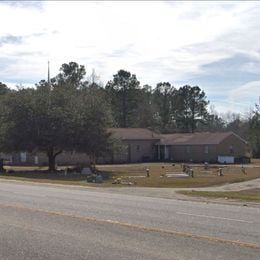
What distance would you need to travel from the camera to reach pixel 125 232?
12680 mm

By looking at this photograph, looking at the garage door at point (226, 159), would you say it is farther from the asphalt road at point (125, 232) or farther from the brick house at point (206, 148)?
the asphalt road at point (125, 232)

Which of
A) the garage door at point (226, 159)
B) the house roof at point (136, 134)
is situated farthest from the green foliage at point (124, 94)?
the garage door at point (226, 159)

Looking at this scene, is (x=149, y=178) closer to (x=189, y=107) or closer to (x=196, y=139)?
(x=196, y=139)

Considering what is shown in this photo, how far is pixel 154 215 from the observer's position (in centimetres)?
1639

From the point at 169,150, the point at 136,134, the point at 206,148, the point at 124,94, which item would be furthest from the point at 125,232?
the point at 124,94

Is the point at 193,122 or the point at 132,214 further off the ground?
the point at 193,122

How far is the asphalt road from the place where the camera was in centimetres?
1012

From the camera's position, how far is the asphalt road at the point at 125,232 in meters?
10.1

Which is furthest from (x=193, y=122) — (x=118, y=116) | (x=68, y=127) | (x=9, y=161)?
(x=68, y=127)

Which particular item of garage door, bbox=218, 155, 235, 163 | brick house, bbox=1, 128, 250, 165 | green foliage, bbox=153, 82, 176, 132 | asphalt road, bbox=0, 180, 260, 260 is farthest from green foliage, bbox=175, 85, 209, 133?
asphalt road, bbox=0, 180, 260, 260

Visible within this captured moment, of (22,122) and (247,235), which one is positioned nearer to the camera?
(247,235)

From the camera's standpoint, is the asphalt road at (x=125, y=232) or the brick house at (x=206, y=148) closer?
the asphalt road at (x=125, y=232)

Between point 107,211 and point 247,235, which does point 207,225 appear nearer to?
point 247,235

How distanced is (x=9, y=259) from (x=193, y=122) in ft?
Answer: 384
